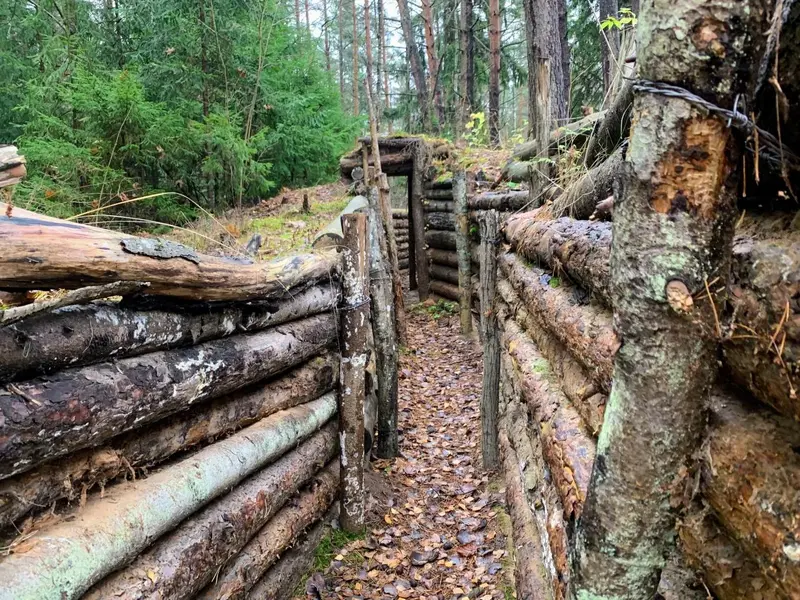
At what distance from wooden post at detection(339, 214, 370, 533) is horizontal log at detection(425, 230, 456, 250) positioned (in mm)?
7893

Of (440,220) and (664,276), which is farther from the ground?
(440,220)

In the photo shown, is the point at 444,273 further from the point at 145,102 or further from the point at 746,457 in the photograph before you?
the point at 746,457

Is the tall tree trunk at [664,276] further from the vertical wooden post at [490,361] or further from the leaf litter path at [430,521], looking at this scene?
the vertical wooden post at [490,361]

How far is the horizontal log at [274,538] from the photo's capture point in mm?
2959

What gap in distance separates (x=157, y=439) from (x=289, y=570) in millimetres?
1566

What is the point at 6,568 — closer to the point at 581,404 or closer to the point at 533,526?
the point at 581,404

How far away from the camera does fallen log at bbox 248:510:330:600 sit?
11.0 ft

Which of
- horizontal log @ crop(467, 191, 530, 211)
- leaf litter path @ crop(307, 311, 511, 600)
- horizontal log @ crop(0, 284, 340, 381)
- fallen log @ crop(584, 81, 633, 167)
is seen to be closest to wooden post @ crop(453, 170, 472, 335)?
horizontal log @ crop(467, 191, 530, 211)

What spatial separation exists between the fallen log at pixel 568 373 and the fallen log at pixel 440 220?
292 inches

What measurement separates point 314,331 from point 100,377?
2.01 metres

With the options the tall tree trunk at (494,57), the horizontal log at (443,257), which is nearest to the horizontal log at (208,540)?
the horizontal log at (443,257)

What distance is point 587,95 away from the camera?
52.8ft

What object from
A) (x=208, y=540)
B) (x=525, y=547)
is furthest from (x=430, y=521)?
(x=208, y=540)

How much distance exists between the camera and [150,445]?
2.64 metres
